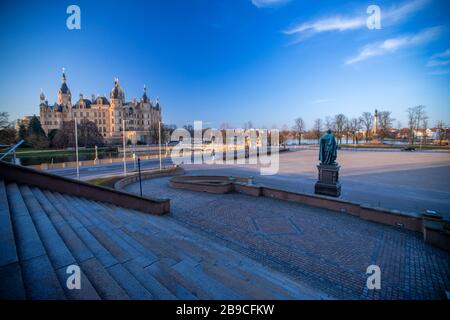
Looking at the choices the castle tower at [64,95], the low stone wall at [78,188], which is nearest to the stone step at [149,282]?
the low stone wall at [78,188]

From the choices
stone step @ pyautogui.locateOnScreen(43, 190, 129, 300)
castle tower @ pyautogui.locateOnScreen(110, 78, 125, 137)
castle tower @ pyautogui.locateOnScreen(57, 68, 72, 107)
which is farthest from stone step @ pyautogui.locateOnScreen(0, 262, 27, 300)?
castle tower @ pyautogui.locateOnScreen(57, 68, 72, 107)

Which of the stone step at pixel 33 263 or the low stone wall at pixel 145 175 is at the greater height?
the stone step at pixel 33 263

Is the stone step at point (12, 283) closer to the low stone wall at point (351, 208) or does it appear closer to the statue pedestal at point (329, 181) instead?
the low stone wall at point (351, 208)

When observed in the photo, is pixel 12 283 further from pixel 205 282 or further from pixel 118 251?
pixel 205 282

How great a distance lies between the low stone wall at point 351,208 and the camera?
745cm

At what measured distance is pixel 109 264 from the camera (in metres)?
3.88

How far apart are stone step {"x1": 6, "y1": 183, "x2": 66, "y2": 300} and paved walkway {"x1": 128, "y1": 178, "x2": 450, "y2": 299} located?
201 inches

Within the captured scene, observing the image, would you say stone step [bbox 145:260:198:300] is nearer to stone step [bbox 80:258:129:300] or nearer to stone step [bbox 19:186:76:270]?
stone step [bbox 80:258:129:300]

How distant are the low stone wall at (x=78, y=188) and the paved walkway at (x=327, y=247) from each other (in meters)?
1.26

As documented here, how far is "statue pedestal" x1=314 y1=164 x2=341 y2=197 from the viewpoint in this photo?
41.4ft

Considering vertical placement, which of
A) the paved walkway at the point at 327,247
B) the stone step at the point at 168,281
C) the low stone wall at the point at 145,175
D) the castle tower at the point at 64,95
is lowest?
the paved walkway at the point at 327,247
